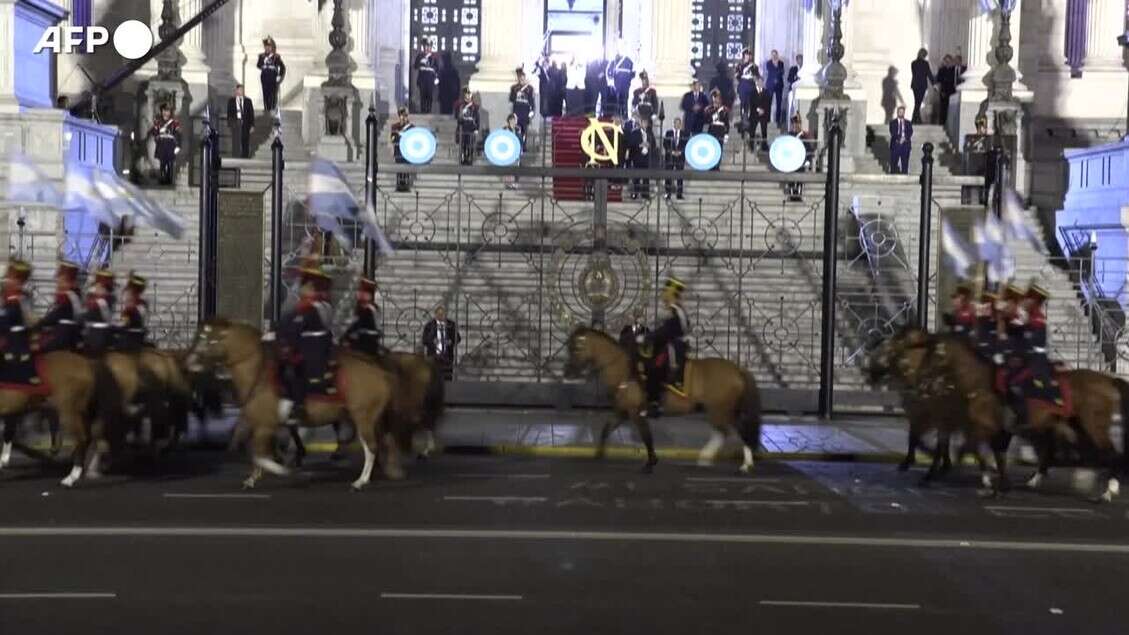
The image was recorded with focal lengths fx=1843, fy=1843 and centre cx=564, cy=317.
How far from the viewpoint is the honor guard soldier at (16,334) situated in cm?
1752

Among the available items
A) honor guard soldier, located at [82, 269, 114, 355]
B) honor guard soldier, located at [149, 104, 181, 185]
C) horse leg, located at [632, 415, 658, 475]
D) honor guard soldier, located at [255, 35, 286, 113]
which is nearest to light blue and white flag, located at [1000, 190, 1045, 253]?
horse leg, located at [632, 415, 658, 475]

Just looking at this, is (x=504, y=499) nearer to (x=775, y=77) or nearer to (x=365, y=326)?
(x=365, y=326)

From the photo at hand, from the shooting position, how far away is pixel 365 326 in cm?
1981

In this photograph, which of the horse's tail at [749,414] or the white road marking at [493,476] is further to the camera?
the horse's tail at [749,414]

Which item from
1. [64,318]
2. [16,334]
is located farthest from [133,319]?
[16,334]

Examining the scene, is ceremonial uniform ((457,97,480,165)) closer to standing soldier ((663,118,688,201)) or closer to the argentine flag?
standing soldier ((663,118,688,201))

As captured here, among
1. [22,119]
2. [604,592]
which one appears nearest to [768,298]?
[22,119]

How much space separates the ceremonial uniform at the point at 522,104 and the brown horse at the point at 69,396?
17.8 meters

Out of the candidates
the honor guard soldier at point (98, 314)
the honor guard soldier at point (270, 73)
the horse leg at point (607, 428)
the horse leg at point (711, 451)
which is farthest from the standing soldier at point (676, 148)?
the honor guard soldier at point (98, 314)

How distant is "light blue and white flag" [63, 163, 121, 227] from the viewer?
2311 cm

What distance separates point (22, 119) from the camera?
91.5 feet

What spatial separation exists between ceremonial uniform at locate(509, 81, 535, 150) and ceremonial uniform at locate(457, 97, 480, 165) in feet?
2.63

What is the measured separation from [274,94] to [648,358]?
18.9 m

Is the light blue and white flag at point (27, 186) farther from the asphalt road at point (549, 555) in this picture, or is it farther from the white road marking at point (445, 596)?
the white road marking at point (445, 596)
